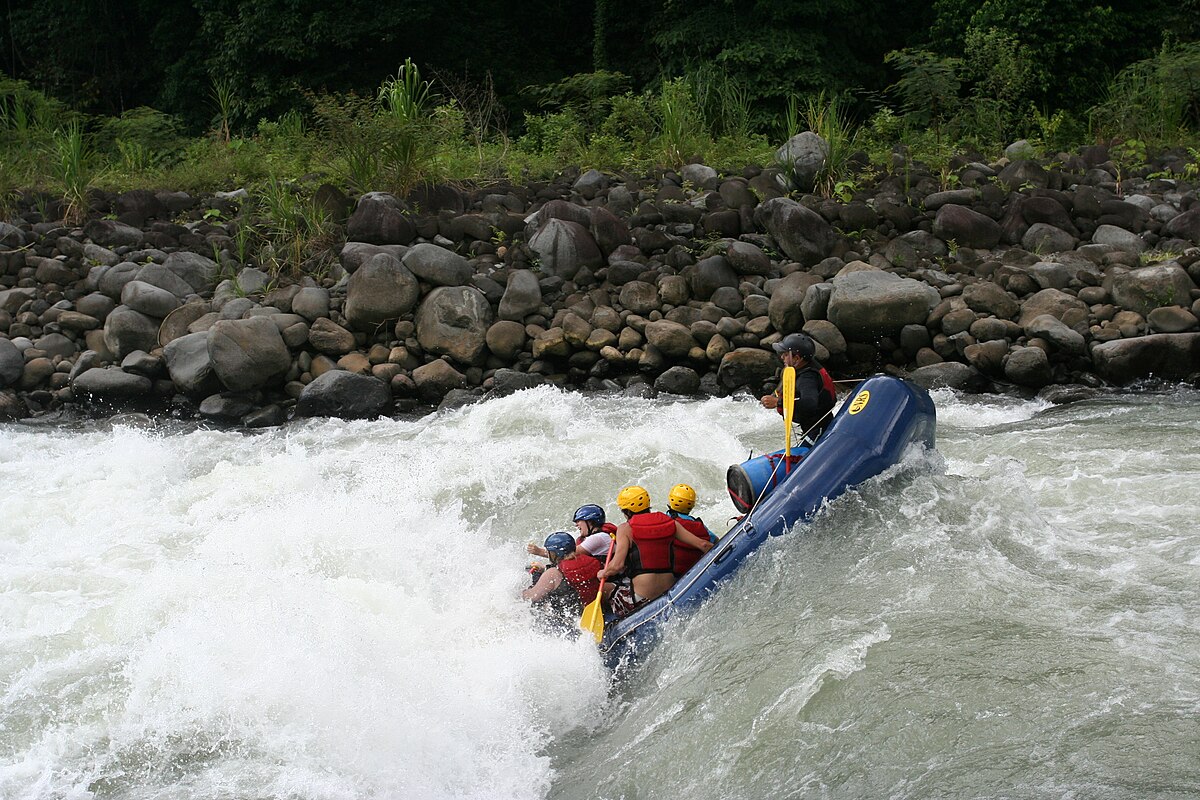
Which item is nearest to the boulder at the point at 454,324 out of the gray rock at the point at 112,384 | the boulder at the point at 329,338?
the boulder at the point at 329,338

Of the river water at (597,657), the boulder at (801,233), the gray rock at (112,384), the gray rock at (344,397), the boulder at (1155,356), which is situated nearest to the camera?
the river water at (597,657)

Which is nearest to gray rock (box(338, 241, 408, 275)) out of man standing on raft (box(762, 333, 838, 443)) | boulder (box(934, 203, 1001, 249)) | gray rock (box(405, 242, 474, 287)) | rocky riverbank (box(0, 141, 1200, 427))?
rocky riverbank (box(0, 141, 1200, 427))

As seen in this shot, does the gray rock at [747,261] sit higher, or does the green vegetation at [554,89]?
the green vegetation at [554,89]

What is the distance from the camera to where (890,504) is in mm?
5371

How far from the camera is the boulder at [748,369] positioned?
30.3ft

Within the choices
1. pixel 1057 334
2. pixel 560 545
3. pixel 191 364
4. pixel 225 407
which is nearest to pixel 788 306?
pixel 1057 334

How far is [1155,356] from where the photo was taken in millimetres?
8391

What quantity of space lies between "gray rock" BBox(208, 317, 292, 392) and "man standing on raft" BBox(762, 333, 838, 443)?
17.0 ft

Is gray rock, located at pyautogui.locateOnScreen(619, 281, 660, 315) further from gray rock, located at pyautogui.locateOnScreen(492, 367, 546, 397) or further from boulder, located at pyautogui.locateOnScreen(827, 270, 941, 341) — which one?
boulder, located at pyautogui.locateOnScreen(827, 270, 941, 341)

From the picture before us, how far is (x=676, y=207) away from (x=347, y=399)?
395 centimetres

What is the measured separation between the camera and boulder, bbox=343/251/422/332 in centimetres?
997

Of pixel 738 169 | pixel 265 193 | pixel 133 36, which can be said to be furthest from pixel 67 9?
pixel 738 169

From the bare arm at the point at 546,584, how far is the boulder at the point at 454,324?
14.7ft

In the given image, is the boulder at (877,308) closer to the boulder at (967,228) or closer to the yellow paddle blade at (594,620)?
the boulder at (967,228)
